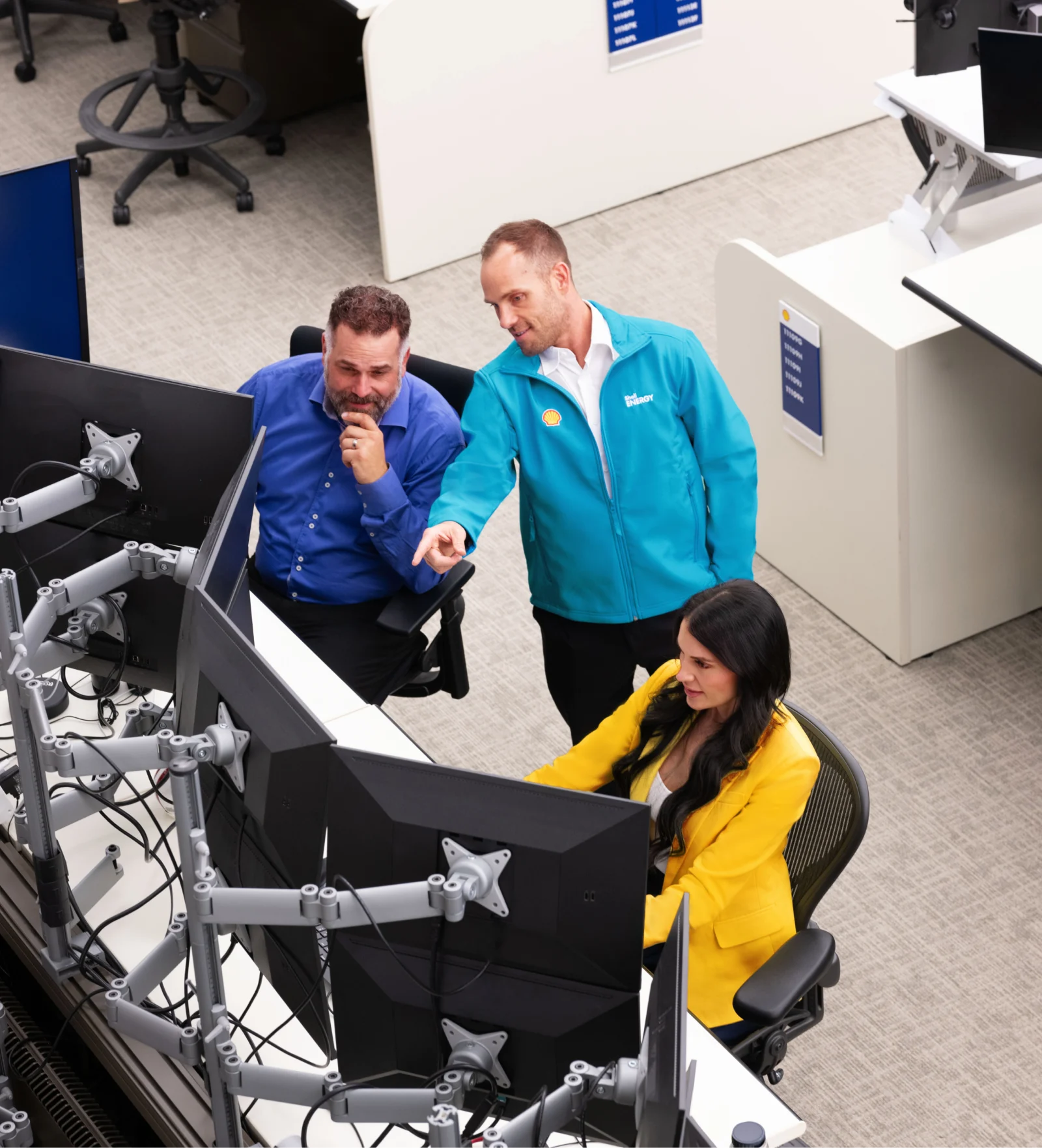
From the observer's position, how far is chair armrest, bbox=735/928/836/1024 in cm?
222

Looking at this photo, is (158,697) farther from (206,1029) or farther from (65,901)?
(206,1029)

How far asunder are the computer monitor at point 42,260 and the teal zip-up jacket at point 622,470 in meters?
0.76

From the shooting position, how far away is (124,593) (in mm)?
2357

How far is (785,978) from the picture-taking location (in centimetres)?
225

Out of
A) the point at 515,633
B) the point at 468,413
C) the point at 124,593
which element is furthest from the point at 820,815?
the point at 515,633

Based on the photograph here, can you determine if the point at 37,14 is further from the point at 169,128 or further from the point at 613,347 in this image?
the point at 613,347

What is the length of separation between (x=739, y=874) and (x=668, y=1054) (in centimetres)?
75

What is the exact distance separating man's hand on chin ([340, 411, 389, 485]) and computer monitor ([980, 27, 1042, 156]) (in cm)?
157

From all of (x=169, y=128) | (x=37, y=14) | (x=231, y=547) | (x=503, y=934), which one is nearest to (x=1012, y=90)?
(x=231, y=547)

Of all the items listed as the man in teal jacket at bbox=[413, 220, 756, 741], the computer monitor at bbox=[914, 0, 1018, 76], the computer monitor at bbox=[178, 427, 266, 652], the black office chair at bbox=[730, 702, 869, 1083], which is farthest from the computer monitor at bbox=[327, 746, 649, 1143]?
the computer monitor at bbox=[914, 0, 1018, 76]

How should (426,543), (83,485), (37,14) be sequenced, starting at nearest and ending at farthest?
(83,485), (426,543), (37,14)

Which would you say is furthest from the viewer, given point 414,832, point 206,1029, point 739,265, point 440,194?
point 440,194

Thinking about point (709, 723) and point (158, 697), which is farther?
point (158, 697)

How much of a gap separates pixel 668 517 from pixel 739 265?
1116 mm
